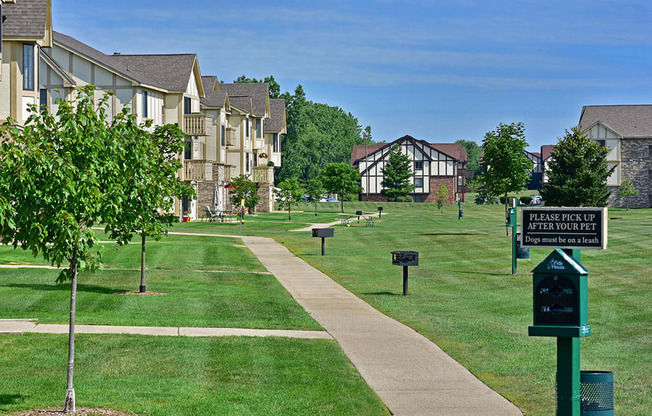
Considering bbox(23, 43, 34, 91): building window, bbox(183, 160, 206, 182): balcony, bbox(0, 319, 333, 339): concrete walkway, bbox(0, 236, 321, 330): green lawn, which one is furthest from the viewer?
bbox(183, 160, 206, 182): balcony

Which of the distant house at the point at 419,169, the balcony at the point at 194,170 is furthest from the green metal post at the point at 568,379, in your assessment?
the distant house at the point at 419,169

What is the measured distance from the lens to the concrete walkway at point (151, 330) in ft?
50.4

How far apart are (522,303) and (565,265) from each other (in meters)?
14.0

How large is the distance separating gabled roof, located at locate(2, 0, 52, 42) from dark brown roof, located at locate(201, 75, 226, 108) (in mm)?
33566

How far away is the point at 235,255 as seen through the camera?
3559 cm

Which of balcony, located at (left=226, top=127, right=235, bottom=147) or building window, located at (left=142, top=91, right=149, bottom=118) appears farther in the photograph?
balcony, located at (left=226, top=127, right=235, bottom=147)

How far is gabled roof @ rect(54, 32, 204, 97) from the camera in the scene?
182 ft

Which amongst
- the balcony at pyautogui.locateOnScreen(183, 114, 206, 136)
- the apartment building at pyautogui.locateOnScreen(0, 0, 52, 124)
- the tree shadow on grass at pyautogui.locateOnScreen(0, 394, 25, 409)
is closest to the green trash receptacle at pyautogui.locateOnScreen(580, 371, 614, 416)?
the tree shadow on grass at pyautogui.locateOnScreen(0, 394, 25, 409)

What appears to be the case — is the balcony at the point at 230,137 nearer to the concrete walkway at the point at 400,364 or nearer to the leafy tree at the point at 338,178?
the leafy tree at the point at 338,178

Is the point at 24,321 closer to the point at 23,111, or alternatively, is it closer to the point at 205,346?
the point at 205,346

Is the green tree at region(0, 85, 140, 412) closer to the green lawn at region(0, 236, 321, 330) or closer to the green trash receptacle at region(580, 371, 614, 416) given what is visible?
the green trash receptacle at region(580, 371, 614, 416)

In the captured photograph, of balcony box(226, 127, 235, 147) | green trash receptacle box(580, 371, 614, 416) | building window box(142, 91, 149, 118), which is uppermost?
building window box(142, 91, 149, 118)

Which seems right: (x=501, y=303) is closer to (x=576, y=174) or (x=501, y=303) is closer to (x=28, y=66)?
(x=28, y=66)

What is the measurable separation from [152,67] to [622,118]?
66.7 meters
